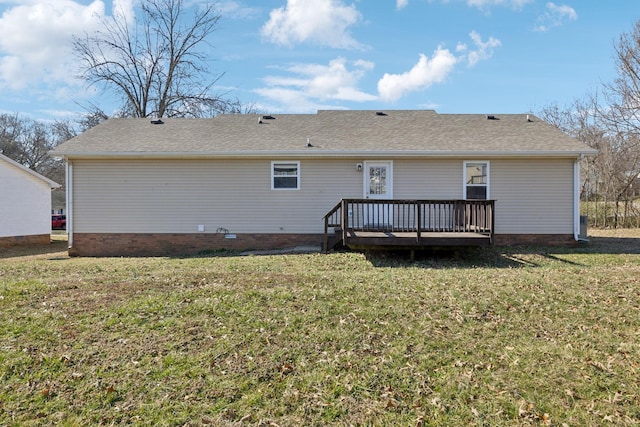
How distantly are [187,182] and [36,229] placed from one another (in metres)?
10.1

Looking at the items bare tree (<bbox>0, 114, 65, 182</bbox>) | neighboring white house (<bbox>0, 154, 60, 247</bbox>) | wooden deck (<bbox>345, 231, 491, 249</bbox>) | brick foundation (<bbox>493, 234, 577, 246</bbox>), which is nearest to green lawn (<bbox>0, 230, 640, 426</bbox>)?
wooden deck (<bbox>345, 231, 491, 249</bbox>)

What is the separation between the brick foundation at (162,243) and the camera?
1142 centimetres

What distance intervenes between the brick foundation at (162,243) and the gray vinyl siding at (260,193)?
0.62ft

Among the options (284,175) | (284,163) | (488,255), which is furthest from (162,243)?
(488,255)

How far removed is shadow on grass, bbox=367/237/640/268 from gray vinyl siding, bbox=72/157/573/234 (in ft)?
2.78

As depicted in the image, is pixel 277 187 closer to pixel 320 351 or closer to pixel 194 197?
pixel 194 197

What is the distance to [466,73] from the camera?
1521cm

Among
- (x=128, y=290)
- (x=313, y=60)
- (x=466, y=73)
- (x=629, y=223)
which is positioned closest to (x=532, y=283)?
(x=128, y=290)

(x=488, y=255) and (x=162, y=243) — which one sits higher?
(x=162, y=243)

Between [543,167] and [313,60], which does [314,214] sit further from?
[313,60]

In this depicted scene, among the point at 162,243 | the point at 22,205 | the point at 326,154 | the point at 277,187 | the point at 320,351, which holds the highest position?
the point at 326,154

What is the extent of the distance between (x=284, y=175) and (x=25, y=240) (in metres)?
12.5

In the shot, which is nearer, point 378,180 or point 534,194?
point 534,194

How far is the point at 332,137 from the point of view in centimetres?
1195
